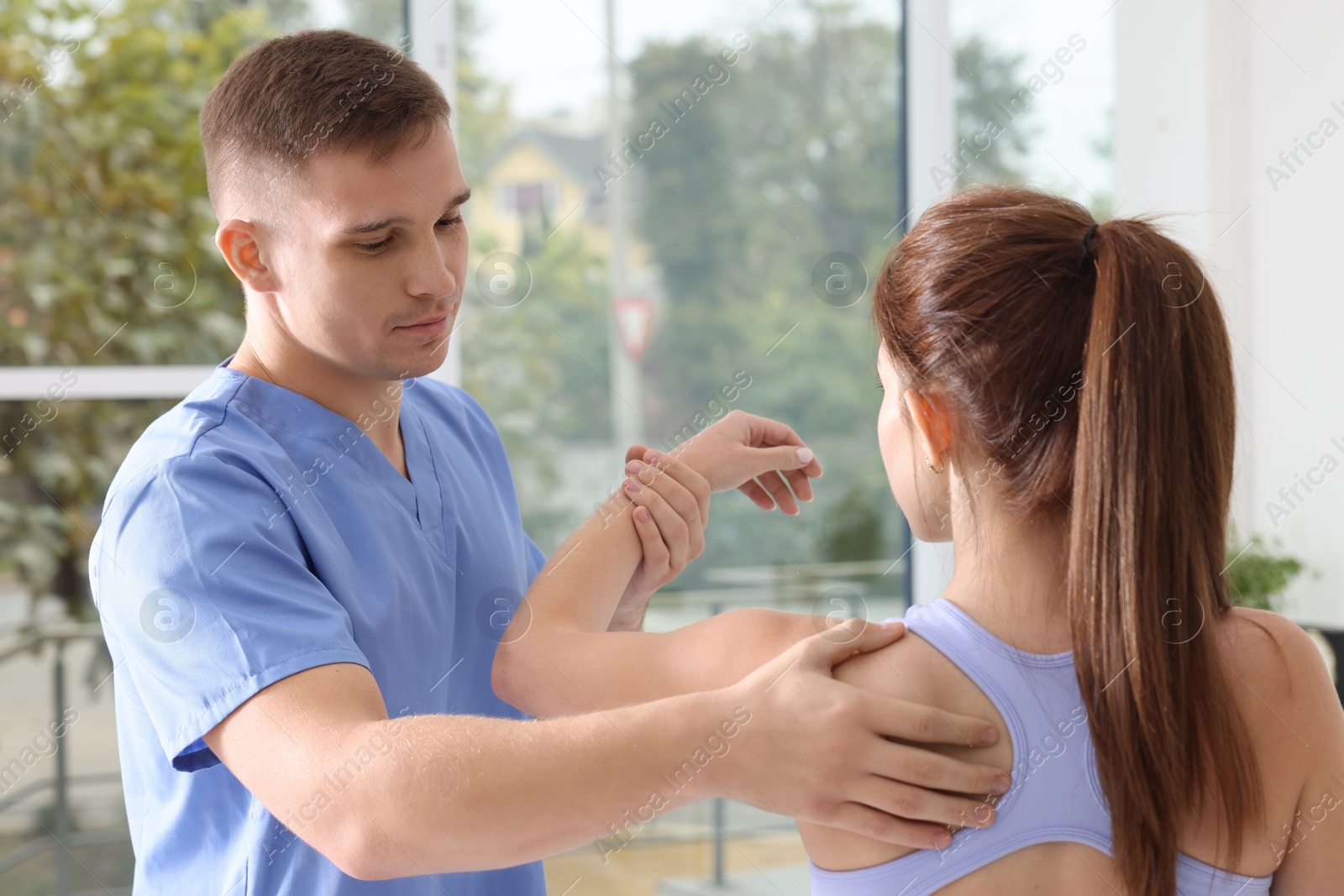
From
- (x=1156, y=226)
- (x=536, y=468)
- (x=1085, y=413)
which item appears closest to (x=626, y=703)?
(x=1085, y=413)

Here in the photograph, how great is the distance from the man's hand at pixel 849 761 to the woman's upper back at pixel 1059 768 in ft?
0.08

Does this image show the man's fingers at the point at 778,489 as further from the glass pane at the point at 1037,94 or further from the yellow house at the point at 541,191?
the yellow house at the point at 541,191

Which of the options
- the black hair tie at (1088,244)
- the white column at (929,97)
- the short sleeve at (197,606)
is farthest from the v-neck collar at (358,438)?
the white column at (929,97)

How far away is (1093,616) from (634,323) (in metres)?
2.68

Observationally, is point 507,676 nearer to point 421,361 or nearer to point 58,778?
point 421,361

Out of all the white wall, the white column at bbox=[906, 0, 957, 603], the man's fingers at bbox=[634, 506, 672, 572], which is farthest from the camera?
the white column at bbox=[906, 0, 957, 603]

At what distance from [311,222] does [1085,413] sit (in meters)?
0.71

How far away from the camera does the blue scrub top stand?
2.91ft

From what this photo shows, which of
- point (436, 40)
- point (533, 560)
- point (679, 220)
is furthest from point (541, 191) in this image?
point (533, 560)

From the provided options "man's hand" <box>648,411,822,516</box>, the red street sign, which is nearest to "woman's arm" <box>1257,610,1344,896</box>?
"man's hand" <box>648,411,822,516</box>

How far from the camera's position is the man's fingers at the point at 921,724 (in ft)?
2.41

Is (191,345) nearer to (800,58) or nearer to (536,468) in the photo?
(536,468)

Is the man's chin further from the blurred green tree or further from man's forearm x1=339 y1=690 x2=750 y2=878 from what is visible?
the blurred green tree

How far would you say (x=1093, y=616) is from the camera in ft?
2.56
